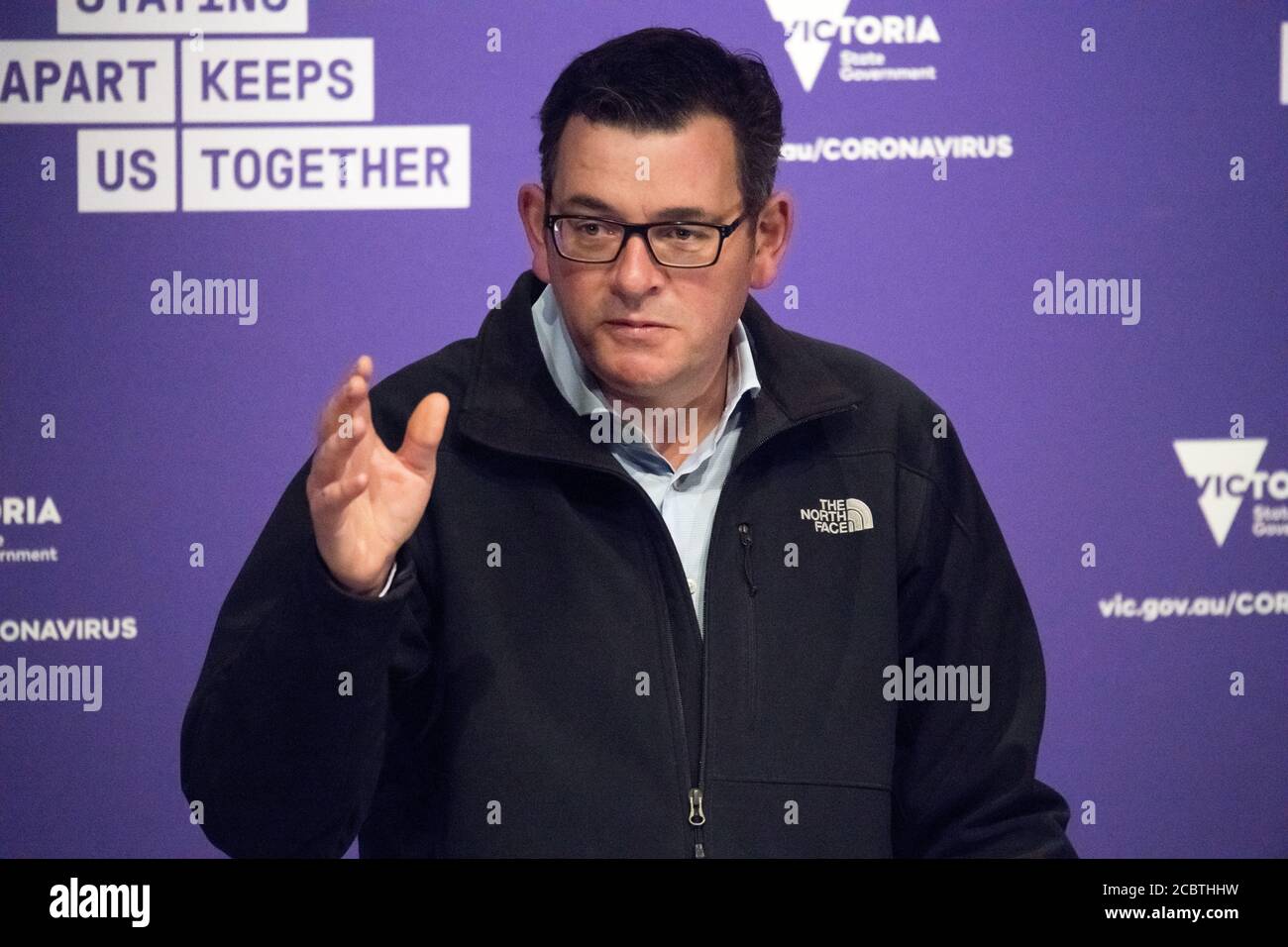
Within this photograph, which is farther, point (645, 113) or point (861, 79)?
point (861, 79)

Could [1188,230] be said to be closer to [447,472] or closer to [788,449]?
[788,449]

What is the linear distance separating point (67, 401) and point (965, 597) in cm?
136

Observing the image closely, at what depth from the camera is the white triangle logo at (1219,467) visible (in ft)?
7.03

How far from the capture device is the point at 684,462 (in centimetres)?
175

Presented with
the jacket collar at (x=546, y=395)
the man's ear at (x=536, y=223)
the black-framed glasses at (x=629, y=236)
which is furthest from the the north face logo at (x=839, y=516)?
the man's ear at (x=536, y=223)

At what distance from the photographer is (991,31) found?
210 cm

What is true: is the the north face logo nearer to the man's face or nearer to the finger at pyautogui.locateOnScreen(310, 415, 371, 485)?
the man's face

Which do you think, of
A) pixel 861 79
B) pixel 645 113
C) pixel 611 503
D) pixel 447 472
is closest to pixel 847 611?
pixel 611 503

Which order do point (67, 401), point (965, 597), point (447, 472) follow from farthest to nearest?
point (67, 401)
point (965, 597)
point (447, 472)

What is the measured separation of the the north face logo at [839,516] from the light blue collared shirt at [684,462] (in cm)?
13

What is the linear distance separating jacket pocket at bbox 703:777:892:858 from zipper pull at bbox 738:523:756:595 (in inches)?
9.4

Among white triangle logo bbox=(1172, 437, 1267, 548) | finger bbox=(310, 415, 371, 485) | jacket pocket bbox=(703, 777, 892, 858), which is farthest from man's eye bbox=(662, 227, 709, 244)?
white triangle logo bbox=(1172, 437, 1267, 548)

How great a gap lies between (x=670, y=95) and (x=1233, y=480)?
3.62 feet

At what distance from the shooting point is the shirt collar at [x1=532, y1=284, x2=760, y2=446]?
1.71 metres
